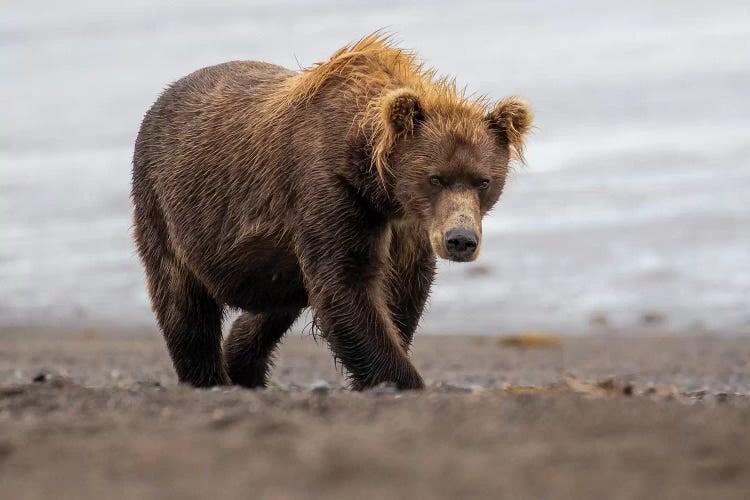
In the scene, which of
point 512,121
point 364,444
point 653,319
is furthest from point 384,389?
point 653,319

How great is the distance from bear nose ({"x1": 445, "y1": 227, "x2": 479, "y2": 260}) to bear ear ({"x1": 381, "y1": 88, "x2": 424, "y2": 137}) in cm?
64

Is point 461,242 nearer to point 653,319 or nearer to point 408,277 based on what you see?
point 408,277

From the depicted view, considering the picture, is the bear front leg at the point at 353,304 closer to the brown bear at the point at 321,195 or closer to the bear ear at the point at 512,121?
the brown bear at the point at 321,195

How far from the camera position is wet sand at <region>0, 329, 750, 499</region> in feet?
12.9

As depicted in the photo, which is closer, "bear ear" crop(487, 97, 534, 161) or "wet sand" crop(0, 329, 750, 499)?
"wet sand" crop(0, 329, 750, 499)

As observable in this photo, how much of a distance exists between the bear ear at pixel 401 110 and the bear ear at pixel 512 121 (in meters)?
0.48

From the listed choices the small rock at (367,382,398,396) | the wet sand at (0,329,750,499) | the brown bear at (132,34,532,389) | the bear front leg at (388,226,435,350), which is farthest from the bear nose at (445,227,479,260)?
the wet sand at (0,329,750,499)

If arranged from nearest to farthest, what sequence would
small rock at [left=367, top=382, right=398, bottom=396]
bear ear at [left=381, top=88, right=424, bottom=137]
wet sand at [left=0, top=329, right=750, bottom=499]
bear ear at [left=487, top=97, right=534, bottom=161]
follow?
wet sand at [left=0, top=329, right=750, bottom=499] < small rock at [left=367, top=382, right=398, bottom=396] < bear ear at [left=381, top=88, right=424, bottom=137] < bear ear at [left=487, top=97, right=534, bottom=161]

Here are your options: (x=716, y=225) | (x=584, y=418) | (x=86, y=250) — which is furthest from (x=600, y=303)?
(x=584, y=418)

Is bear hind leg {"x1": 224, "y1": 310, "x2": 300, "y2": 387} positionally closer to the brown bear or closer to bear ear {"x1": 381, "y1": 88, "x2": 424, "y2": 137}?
the brown bear

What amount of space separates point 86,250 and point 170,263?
35.6 ft

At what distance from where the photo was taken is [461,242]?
6.96 m

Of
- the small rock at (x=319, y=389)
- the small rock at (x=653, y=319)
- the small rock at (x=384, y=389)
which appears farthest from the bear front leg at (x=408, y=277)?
the small rock at (x=653, y=319)

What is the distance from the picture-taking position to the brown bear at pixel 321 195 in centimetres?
722
